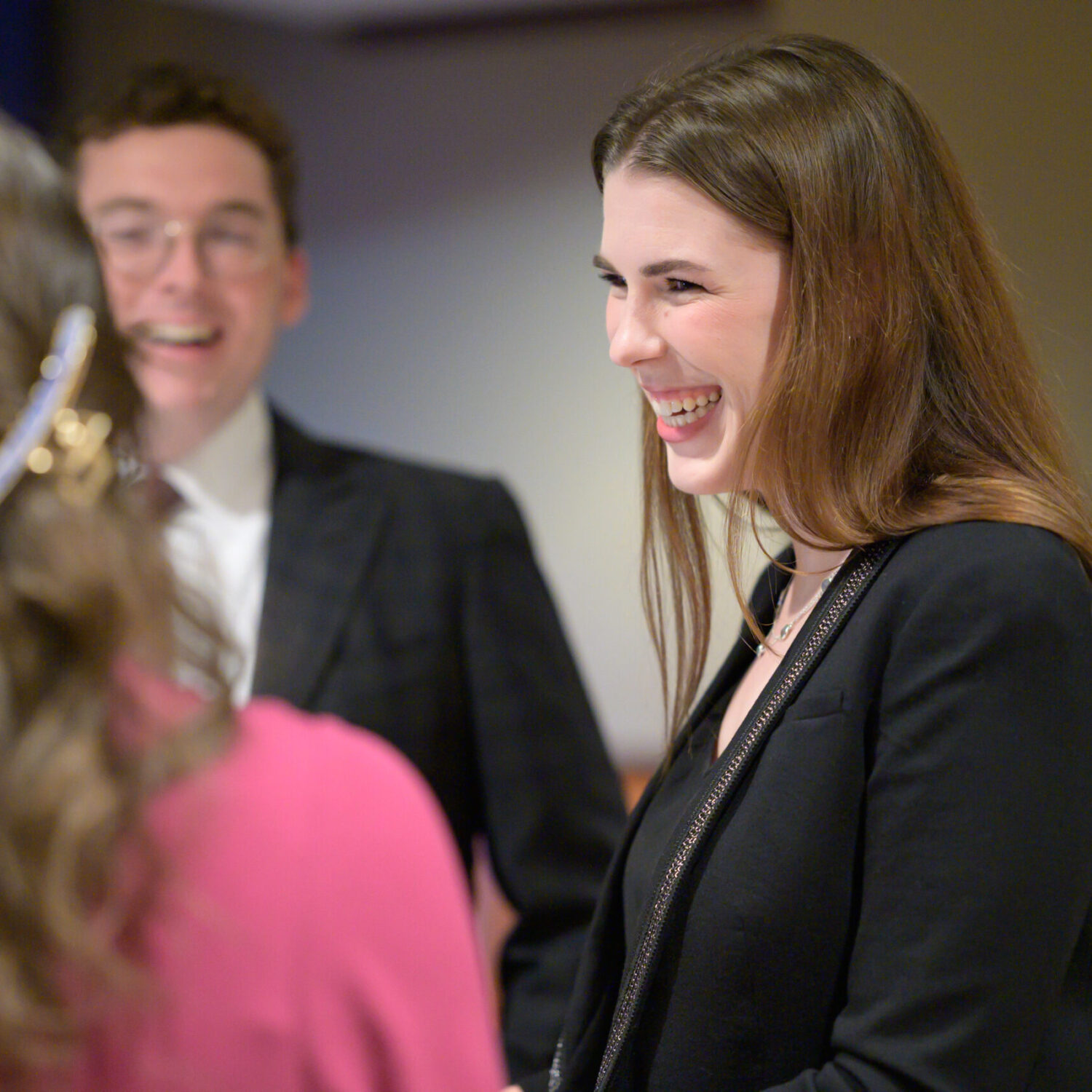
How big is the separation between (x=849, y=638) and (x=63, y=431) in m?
0.65

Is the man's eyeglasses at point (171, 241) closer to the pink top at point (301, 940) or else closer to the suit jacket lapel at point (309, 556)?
the suit jacket lapel at point (309, 556)

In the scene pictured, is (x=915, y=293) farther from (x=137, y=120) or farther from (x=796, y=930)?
(x=137, y=120)

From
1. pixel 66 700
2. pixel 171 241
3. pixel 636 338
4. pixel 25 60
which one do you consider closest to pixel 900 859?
pixel 636 338

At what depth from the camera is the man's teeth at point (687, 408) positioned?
1184 mm

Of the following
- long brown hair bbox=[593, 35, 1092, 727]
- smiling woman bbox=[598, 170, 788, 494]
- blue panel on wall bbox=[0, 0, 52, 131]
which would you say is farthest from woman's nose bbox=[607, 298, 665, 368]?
blue panel on wall bbox=[0, 0, 52, 131]

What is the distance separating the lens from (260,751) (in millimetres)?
609

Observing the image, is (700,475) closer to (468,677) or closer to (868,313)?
(868,313)

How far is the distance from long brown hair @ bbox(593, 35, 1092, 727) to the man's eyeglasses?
3.27 ft

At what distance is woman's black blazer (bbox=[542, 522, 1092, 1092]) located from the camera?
90cm

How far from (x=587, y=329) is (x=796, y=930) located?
3911 mm

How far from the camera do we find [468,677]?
185 cm

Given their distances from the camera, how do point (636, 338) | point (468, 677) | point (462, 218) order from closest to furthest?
point (636, 338), point (468, 677), point (462, 218)

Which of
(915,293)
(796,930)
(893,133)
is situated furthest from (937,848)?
(893,133)

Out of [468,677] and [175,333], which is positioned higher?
[175,333]
